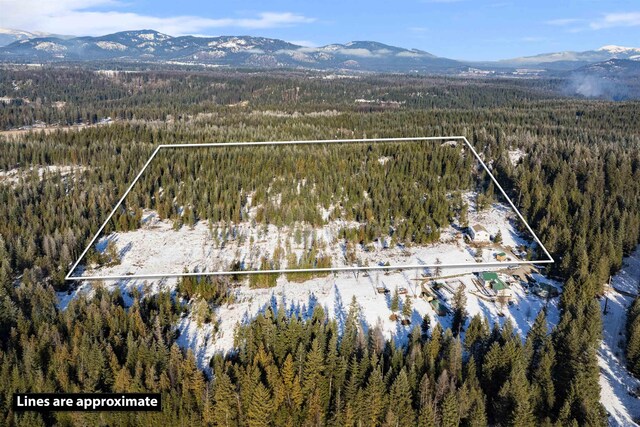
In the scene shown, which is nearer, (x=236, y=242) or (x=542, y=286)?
(x=236, y=242)

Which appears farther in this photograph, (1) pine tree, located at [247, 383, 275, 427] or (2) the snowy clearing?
(1) pine tree, located at [247, 383, 275, 427]

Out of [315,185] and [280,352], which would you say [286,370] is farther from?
[315,185]

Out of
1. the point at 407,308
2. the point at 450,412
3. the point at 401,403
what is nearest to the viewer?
the point at 450,412

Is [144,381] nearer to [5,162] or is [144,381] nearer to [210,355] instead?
[210,355]

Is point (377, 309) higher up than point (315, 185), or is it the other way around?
point (315, 185)

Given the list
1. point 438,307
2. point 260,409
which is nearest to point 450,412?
point 260,409

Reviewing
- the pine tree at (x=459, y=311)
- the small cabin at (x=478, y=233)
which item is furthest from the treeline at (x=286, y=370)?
the small cabin at (x=478, y=233)

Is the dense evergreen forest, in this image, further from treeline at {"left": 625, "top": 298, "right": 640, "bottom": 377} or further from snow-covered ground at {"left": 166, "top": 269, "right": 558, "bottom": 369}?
treeline at {"left": 625, "top": 298, "right": 640, "bottom": 377}

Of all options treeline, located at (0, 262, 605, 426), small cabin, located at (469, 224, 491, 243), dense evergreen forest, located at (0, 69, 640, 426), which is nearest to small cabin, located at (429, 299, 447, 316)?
dense evergreen forest, located at (0, 69, 640, 426)

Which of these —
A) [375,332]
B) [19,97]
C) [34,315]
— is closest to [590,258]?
[375,332]
